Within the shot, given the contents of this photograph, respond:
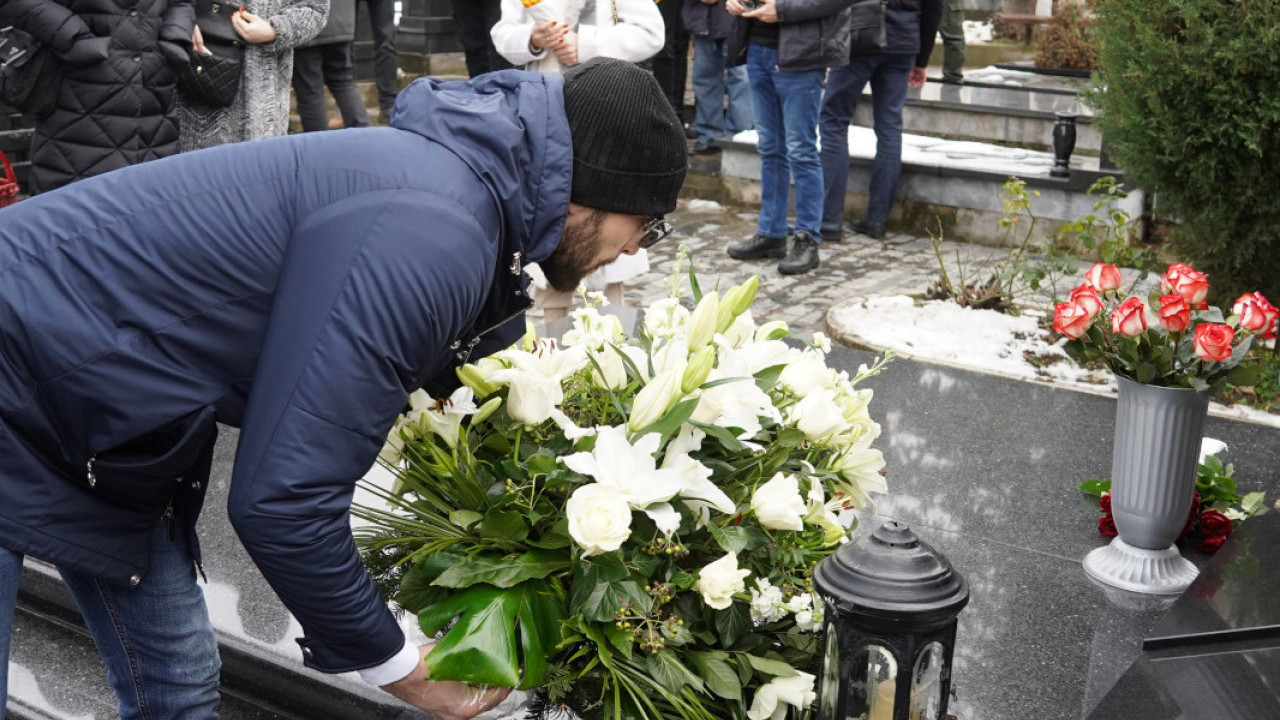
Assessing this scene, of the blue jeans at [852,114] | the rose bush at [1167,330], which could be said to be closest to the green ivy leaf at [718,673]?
the rose bush at [1167,330]

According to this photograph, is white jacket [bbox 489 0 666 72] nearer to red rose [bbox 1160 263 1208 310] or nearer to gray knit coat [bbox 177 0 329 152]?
gray knit coat [bbox 177 0 329 152]

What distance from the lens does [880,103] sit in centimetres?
716

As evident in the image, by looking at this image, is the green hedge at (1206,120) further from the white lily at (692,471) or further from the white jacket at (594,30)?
the white lily at (692,471)

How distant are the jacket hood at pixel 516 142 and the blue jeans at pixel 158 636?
0.78 m

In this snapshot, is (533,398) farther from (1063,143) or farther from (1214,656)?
(1063,143)

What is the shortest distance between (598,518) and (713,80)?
286 inches

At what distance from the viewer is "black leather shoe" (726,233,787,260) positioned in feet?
22.8

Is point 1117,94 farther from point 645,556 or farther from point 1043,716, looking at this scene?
point 645,556

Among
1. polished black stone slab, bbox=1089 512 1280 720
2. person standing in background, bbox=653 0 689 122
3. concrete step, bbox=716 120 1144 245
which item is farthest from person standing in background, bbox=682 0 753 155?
polished black stone slab, bbox=1089 512 1280 720

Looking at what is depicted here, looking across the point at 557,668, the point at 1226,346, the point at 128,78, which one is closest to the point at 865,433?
the point at 557,668

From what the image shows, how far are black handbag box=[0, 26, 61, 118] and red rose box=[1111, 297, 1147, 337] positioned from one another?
3.51m

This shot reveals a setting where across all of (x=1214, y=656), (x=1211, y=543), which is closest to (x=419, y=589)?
(x=1214, y=656)

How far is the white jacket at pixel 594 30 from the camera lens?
15.2ft

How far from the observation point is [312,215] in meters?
1.73
